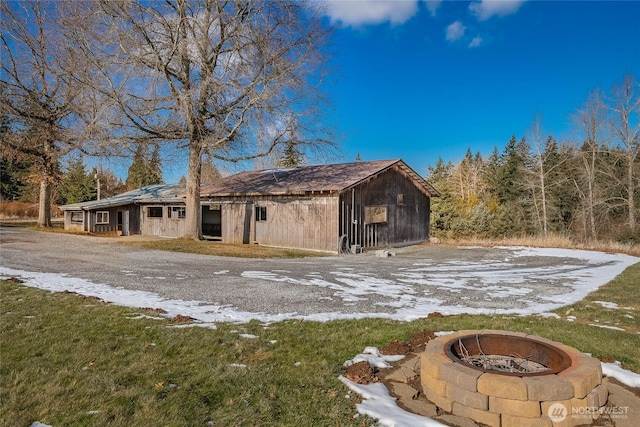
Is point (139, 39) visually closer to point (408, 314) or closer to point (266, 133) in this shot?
point (266, 133)

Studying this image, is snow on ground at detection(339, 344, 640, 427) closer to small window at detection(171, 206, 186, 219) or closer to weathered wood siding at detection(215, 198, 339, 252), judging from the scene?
weathered wood siding at detection(215, 198, 339, 252)

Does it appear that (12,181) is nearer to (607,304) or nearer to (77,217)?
(77,217)

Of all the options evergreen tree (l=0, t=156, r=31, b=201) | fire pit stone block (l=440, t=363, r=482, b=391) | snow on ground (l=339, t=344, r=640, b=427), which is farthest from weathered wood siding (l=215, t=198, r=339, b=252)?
evergreen tree (l=0, t=156, r=31, b=201)

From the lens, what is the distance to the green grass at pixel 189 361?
303 centimetres

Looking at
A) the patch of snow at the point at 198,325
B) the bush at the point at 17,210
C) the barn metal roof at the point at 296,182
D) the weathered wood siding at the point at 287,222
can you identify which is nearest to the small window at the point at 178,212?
the barn metal roof at the point at 296,182

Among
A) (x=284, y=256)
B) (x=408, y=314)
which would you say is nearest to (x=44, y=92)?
(x=284, y=256)

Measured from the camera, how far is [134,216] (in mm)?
26844

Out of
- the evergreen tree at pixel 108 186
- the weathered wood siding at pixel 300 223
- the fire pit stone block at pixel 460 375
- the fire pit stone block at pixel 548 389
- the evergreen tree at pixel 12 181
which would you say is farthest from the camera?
the evergreen tree at pixel 108 186

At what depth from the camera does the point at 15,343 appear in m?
4.41

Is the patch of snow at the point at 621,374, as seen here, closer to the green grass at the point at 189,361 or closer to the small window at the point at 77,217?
the green grass at the point at 189,361

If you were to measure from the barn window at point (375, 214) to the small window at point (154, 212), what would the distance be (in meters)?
14.4

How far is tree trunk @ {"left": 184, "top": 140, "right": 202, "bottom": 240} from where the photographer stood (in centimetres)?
1795

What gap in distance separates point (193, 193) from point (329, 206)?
22.4ft

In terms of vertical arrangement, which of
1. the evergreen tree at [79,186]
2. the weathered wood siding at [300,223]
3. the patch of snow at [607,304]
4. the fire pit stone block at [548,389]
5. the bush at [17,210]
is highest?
the evergreen tree at [79,186]
